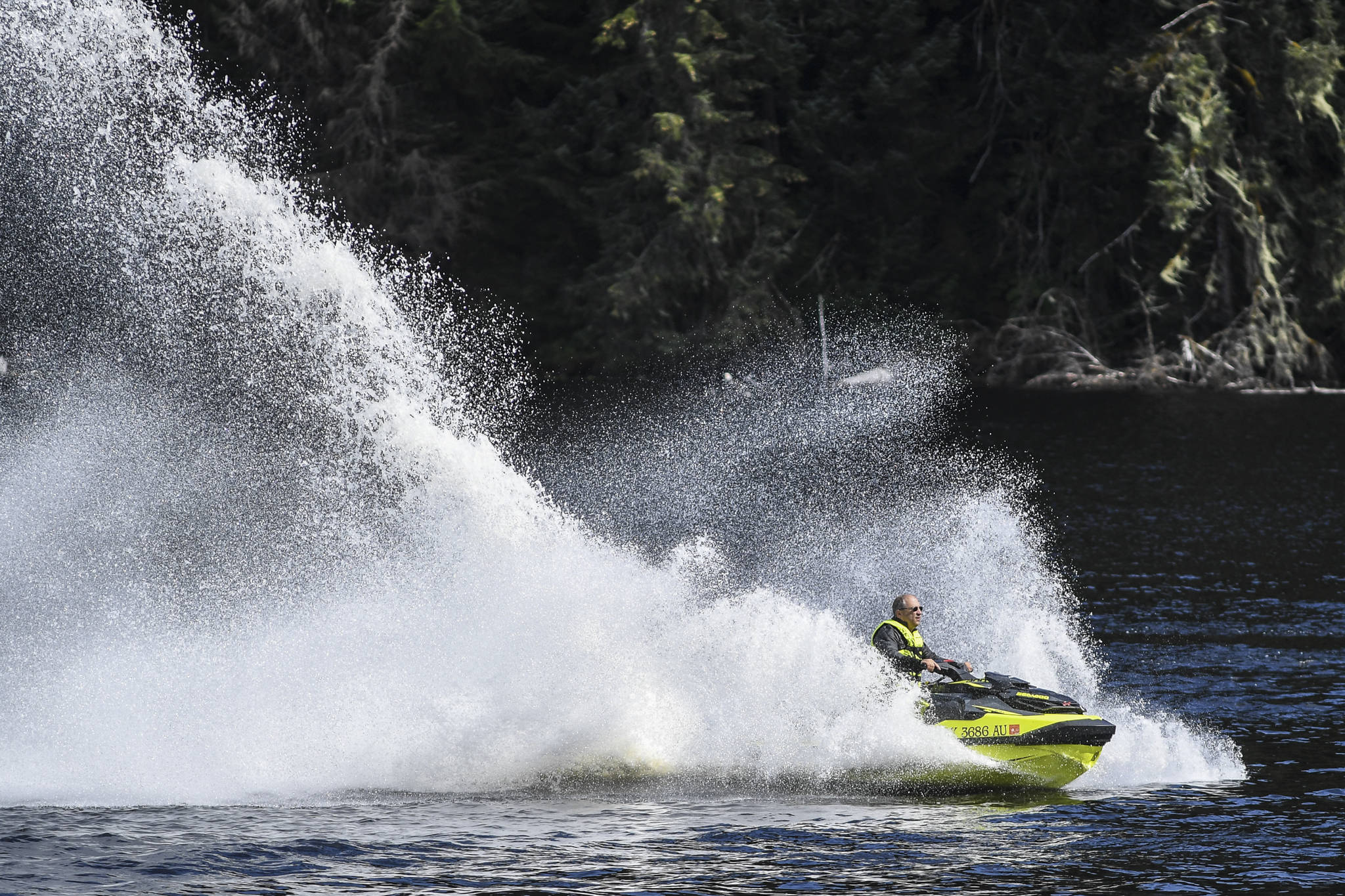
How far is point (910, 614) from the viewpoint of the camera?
17.2 meters

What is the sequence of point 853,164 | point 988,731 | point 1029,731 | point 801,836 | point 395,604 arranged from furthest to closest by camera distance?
point 853,164
point 395,604
point 988,731
point 1029,731
point 801,836

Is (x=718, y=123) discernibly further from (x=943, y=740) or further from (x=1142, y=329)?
(x=943, y=740)

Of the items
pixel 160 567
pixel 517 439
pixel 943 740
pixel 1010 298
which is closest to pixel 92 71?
pixel 160 567

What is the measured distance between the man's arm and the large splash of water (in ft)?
0.70

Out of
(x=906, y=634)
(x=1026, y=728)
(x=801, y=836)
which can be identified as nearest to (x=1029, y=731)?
(x=1026, y=728)

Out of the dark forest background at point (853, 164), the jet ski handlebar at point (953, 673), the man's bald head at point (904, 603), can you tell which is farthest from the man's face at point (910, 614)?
the dark forest background at point (853, 164)

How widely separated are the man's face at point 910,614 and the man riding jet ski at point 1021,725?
59 centimetres

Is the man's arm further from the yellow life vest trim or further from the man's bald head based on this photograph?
the man's bald head

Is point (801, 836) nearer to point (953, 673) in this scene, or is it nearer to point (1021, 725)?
point (1021, 725)

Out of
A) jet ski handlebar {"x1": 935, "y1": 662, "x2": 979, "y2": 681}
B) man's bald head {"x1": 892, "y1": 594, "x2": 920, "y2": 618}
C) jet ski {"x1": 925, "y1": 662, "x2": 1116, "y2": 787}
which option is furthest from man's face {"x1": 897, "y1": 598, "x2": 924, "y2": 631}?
jet ski {"x1": 925, "y1": 662, "x2": 1116, "y2": 787}

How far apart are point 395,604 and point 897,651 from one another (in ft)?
20.7

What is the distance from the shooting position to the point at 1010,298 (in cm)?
6366

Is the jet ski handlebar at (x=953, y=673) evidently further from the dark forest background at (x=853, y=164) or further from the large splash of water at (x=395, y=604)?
the dark forest background at (x=853, y=164)

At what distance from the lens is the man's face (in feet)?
56.2
